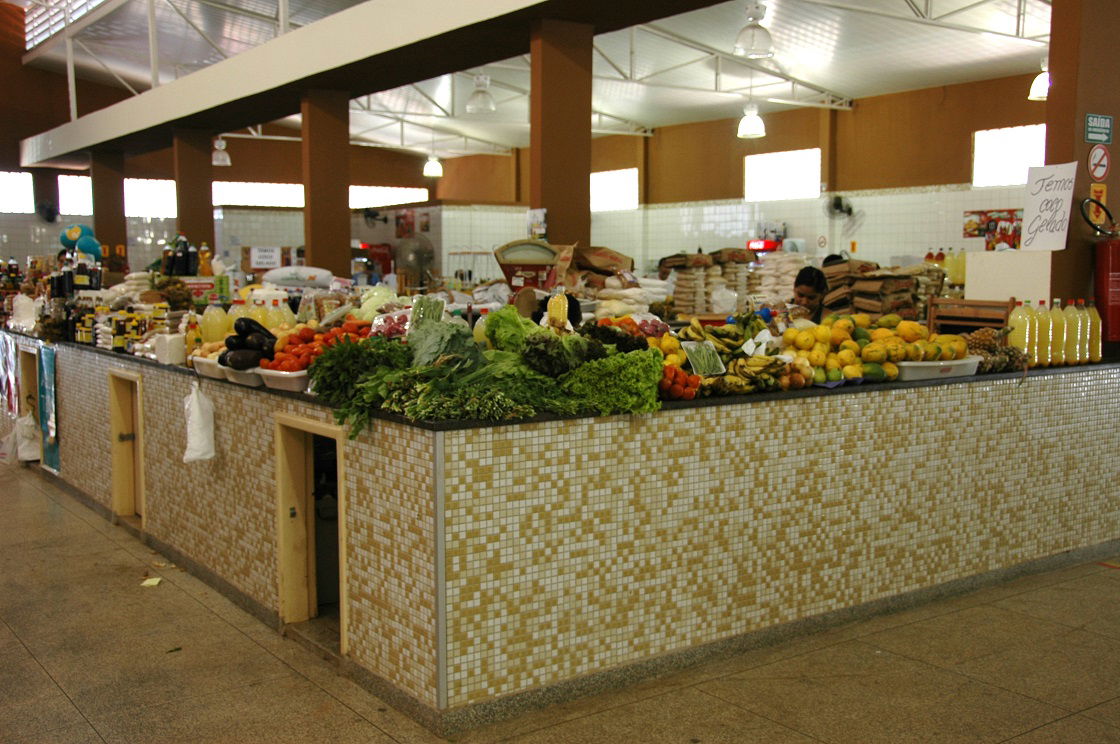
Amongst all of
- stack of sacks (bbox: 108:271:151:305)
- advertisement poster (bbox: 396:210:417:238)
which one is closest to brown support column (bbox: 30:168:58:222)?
advertisement poster (bbox: 396:210:417:238)

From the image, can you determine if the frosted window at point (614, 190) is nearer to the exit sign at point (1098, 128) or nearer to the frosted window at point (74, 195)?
the frosted window at point (74, 195)

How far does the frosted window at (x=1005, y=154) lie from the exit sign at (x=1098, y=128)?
897 cm

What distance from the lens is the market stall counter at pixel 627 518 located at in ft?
11.8

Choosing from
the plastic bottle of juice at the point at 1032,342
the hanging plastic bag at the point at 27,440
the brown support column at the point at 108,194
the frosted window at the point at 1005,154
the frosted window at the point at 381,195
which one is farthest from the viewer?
the frosted window at the point at 381,195

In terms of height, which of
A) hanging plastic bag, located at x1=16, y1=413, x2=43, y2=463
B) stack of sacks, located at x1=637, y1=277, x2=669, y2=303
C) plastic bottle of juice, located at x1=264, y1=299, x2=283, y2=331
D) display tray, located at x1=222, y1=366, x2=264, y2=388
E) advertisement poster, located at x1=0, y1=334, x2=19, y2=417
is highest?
stack of sacks, located at x1=637, y1=277, x2=669, y2=303

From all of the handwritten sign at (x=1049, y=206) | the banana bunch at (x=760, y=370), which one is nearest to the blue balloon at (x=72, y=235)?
the banana bunch at (x=760, y=370)

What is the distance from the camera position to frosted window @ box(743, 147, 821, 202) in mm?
17719

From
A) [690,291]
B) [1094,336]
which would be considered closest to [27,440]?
[690,291]

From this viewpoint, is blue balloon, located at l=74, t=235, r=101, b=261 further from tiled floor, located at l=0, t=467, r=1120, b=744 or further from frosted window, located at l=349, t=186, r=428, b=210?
frosted window, located at l=349, t=186, r=428, b=210

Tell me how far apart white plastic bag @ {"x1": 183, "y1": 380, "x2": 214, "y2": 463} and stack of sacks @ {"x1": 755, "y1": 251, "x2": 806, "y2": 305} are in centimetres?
822

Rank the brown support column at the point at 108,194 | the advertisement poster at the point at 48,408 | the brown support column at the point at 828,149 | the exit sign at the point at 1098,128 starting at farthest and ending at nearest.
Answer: the brown support column at the point at 108,194 < the brown support column at the point at 828,149 < the advertisement poster at the point at 48,408 < the exit sign at the point at 1098,128

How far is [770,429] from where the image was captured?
429cm

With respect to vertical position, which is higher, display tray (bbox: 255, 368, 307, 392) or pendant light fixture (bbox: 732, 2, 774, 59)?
pendant light fixture (bbox: 732, 2, 774, 59)

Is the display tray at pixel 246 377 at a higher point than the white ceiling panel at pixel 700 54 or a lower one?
lower
